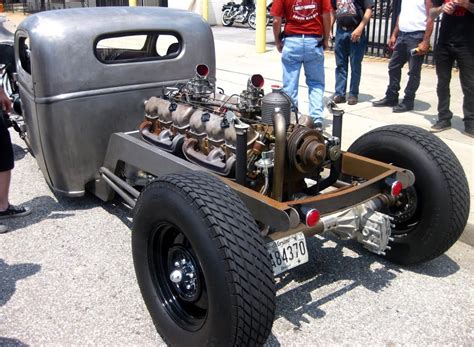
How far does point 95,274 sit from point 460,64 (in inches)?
187

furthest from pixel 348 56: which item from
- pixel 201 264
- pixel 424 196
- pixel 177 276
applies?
pixel 201 264

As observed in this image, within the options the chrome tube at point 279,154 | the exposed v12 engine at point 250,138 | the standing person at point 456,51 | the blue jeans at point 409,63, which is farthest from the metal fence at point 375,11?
the chrome tube at point 279,154

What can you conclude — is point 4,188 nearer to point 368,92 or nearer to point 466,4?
point 466,4

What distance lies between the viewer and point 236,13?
2061cm

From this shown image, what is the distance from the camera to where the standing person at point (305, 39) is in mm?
5727

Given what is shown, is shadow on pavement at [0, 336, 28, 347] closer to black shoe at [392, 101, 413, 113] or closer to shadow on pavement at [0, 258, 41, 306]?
shadow on pavement at [0, 258, 41, 306]

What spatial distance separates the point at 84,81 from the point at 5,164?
1.00 m

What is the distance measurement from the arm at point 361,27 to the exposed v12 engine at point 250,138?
3898 millimetres

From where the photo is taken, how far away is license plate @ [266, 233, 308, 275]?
2838 mm

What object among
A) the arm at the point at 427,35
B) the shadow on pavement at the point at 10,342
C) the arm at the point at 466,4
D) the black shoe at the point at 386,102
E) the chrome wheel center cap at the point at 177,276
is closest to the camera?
the chrome wheel center cap at the point at 177,276

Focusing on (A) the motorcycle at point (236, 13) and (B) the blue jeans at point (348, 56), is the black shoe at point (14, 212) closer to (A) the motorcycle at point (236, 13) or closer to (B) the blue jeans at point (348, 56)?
(B) the blue jeans at point (348, 56)

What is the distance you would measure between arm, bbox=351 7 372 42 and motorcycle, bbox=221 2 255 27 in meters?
13.5

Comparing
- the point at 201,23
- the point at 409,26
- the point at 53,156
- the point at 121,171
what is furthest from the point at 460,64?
the point at 53,156

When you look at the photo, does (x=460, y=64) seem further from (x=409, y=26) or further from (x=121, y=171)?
(x=121, y=171)
